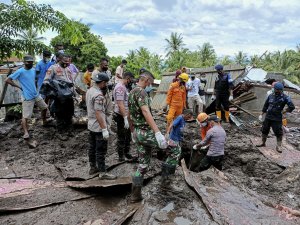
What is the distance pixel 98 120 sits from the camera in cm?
454

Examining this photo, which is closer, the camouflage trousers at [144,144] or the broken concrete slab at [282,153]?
the camouflage trousers at [144,144]

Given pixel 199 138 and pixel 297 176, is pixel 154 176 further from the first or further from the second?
pixel 199 138

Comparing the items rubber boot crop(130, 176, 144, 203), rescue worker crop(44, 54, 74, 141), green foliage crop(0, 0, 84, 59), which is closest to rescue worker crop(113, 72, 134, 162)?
rubber boot crop(130, 176, 144, 203)

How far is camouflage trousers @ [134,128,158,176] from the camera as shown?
13.3 feet

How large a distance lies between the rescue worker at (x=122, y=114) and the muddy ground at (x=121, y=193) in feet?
1.06

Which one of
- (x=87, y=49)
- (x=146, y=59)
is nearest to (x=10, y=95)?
(x=87, y=49)

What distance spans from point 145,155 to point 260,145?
Answer: 4.66 m

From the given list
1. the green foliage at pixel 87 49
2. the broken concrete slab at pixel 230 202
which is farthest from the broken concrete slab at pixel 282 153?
the green foliage at pixel 87 49

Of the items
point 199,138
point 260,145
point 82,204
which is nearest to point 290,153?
point 260,145

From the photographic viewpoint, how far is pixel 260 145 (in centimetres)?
776

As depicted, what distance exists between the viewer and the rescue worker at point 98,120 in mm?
4516

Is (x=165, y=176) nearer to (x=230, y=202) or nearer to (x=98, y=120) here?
(x=230, y=202)

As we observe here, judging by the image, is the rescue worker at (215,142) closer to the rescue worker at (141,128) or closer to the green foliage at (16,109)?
the rescue worker at (141,128)

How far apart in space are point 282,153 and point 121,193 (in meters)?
4.74
